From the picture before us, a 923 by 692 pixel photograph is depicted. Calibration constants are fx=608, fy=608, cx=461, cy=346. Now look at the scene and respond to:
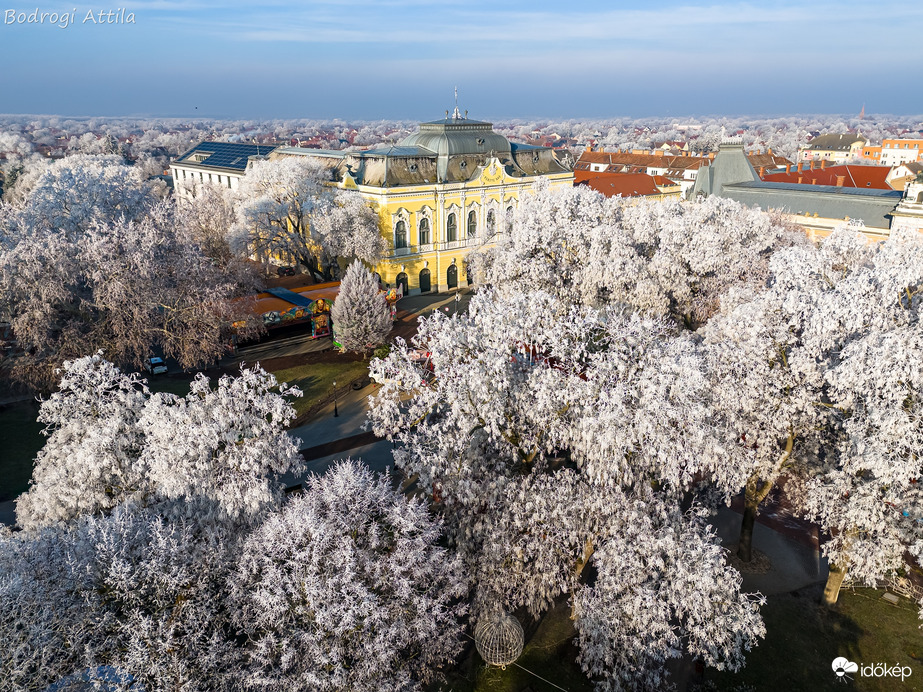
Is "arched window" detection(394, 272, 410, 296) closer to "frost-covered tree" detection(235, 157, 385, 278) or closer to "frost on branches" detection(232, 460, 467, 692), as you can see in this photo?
"frost-covered tree" detection(235, 157, 385, 278)

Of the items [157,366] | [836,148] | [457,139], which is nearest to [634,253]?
[157,366]

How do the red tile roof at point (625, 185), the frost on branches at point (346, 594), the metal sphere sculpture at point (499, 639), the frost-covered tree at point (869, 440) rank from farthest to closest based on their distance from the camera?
the red tile roof at point (625, 185)
the metal sphere sculpture at point (499, 639)
the frost-covered tree at point (869, 440)
the frost on branches at point (346, 594)

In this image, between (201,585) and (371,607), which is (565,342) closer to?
(371,607)

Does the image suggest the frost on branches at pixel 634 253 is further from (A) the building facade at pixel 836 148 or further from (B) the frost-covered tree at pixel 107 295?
(A) the building facade at pixel 836 148

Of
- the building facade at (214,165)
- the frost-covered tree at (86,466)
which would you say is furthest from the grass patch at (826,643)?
the building facade at (214,165)

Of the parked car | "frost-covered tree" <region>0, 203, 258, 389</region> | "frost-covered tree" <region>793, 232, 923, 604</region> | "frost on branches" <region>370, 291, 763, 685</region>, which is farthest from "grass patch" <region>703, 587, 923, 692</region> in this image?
the parked car

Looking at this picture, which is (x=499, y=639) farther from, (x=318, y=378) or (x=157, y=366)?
(x=157, y=366)
